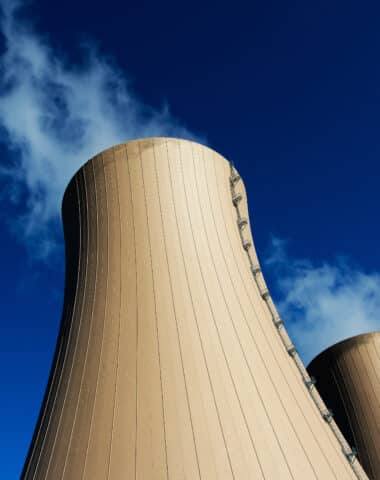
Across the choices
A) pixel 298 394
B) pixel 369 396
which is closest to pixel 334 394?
pixel 369 396

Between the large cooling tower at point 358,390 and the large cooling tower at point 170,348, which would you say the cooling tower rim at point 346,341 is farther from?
the large cooling tower at point 170,348

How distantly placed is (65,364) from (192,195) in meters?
2.11

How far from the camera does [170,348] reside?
3.53m

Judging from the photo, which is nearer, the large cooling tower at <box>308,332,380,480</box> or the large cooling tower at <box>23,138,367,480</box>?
the large cooling tower at <box>23,138,367,480</box>

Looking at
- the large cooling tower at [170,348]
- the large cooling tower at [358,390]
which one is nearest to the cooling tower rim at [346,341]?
the large cooling tower at [358,390]

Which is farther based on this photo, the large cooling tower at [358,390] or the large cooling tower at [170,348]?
the large cooling tower at [358,390]

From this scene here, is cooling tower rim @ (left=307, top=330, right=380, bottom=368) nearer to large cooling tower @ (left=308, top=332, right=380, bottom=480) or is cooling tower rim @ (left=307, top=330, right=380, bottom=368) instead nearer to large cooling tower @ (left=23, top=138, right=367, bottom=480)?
large cooling tower @ (left=308, top=332, right=380, bottom=480)

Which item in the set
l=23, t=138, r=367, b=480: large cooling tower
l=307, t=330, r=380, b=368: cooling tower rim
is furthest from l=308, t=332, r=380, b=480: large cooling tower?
l=23, t=138, r=367, b=480: large cooling tower

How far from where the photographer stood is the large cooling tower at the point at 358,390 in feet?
26.5

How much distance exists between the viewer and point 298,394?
387 centimetres

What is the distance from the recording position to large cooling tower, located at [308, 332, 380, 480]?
8062 millimetres

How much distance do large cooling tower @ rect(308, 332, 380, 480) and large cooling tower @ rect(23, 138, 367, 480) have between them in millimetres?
4477

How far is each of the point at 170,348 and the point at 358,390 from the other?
6.34m

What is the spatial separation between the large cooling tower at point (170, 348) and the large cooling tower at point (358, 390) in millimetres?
4477
